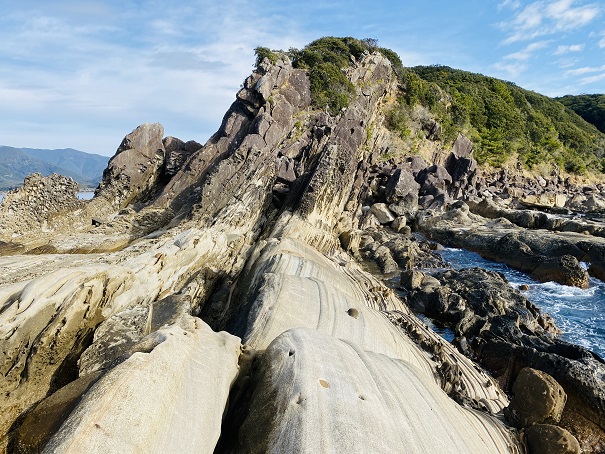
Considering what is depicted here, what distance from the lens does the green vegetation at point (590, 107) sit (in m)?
86.2

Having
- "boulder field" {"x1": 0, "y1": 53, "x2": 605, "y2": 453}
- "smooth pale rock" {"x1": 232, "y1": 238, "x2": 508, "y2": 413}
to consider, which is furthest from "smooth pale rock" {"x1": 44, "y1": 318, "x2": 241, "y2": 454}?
"smooth pale rock" {"x1": 232, "y1": 238, "x2": 508, "y2": 413}

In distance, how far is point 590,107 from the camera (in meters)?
90.9

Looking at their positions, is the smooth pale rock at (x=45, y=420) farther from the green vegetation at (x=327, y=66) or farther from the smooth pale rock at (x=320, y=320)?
the green vegetation at (x=327, y=66)

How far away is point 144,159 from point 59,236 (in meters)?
9.11

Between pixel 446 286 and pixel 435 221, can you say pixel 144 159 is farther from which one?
pixel 435 221

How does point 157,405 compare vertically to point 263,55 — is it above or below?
below

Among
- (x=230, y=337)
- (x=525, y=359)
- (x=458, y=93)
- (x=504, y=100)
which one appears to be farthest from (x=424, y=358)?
(x=504, y=100)

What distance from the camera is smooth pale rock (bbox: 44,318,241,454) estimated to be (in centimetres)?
314

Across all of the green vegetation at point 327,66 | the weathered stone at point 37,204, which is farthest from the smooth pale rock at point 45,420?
the green vegetation at point 327,66

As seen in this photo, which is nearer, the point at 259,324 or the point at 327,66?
the point at 259,324

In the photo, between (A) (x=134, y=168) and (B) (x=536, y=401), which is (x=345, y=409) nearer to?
(B) (x=536, y=401)

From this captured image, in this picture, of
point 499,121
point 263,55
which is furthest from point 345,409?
point 499,121

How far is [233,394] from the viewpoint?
189 inches

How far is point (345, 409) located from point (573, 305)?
15.0 metres
